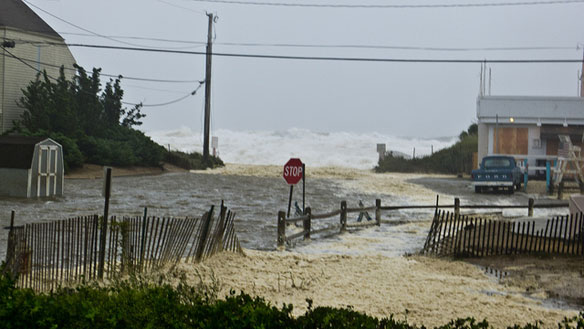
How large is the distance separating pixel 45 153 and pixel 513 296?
22.2 metres

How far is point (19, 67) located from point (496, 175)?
2967 cm

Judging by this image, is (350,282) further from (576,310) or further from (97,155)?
(97,155)

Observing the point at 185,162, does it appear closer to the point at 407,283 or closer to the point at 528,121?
the point at 528,121

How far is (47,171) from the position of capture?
30984 mm

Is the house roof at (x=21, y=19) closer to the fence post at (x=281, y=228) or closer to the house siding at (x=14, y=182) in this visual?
the house siding at (x=14, y=182)

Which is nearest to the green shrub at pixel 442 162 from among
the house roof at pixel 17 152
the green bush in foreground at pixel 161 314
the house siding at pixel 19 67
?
the house siding at pixel 19 67

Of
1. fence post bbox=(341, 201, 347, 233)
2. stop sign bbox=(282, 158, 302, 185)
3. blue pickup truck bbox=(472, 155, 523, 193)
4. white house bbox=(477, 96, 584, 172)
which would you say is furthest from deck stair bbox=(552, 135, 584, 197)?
stop sign bbox=(282, 158, 302, 185)

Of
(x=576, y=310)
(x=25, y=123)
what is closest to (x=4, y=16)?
(x=25, y=123)

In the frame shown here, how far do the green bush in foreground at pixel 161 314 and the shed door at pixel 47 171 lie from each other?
74.6 feet

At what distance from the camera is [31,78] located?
161 feet

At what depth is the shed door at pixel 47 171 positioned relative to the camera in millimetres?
30594

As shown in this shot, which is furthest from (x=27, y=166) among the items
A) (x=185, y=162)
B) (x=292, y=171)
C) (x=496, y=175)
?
(x=496, y=175)

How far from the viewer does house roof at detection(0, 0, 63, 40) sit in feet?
157

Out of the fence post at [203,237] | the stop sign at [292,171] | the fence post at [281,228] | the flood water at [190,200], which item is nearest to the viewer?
the fence post at [203,237]
